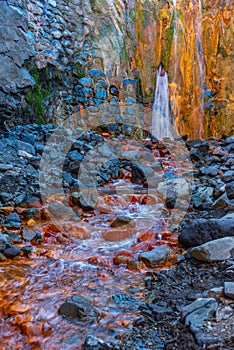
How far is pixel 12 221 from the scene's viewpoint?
315 cm

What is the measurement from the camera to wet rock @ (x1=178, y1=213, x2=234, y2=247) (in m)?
2.49

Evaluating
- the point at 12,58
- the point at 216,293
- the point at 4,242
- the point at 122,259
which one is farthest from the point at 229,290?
the point at 12,58

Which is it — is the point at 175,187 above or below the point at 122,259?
above

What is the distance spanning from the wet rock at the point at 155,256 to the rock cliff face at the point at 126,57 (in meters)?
3.22

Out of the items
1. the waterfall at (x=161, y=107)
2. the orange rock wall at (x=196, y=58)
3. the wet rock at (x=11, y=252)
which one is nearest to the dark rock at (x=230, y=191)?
the wet rock at (x=11, y=252)

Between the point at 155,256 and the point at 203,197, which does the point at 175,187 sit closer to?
the point at 203,197

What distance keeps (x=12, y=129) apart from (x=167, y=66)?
5.01 m

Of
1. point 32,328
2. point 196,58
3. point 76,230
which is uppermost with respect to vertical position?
point 196,58

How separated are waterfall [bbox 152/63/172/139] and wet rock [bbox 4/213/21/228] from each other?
5.15 meters

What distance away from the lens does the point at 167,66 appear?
27.6 feet

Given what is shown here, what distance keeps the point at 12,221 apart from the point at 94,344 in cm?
185

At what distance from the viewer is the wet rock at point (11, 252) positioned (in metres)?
2.58

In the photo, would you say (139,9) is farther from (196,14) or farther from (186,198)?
(186,198)

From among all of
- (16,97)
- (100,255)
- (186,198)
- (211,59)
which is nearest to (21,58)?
(16,97)
